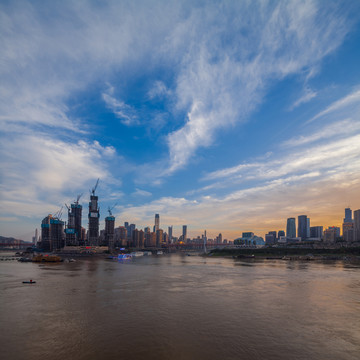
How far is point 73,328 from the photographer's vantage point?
37188 mm

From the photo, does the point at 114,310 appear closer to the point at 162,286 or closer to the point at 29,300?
the point at 29,300

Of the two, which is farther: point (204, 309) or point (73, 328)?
point (204, 309)

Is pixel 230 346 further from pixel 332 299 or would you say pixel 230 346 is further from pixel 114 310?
pixel 332 299

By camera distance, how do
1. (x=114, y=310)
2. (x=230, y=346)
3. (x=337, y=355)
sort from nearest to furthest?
(x=337, y=355) < (x=230, y=346) < (x=114, y=310)

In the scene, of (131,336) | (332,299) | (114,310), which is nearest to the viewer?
(131,336)

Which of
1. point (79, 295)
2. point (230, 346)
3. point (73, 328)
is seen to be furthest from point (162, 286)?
point (230, 346)

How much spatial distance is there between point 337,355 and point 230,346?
12891 millimetres

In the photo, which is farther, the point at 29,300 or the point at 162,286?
the point at 162,286

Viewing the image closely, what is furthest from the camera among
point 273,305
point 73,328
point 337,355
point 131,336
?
point 273,305

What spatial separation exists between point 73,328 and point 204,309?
24.3 m

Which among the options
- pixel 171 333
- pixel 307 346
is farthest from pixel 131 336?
pixel 307 346

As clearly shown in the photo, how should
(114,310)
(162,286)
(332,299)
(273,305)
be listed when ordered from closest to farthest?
(114,310), (273,305), (332,299), (162,286)

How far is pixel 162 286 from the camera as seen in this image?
72812 millimetres

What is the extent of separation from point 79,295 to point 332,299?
61912mm
